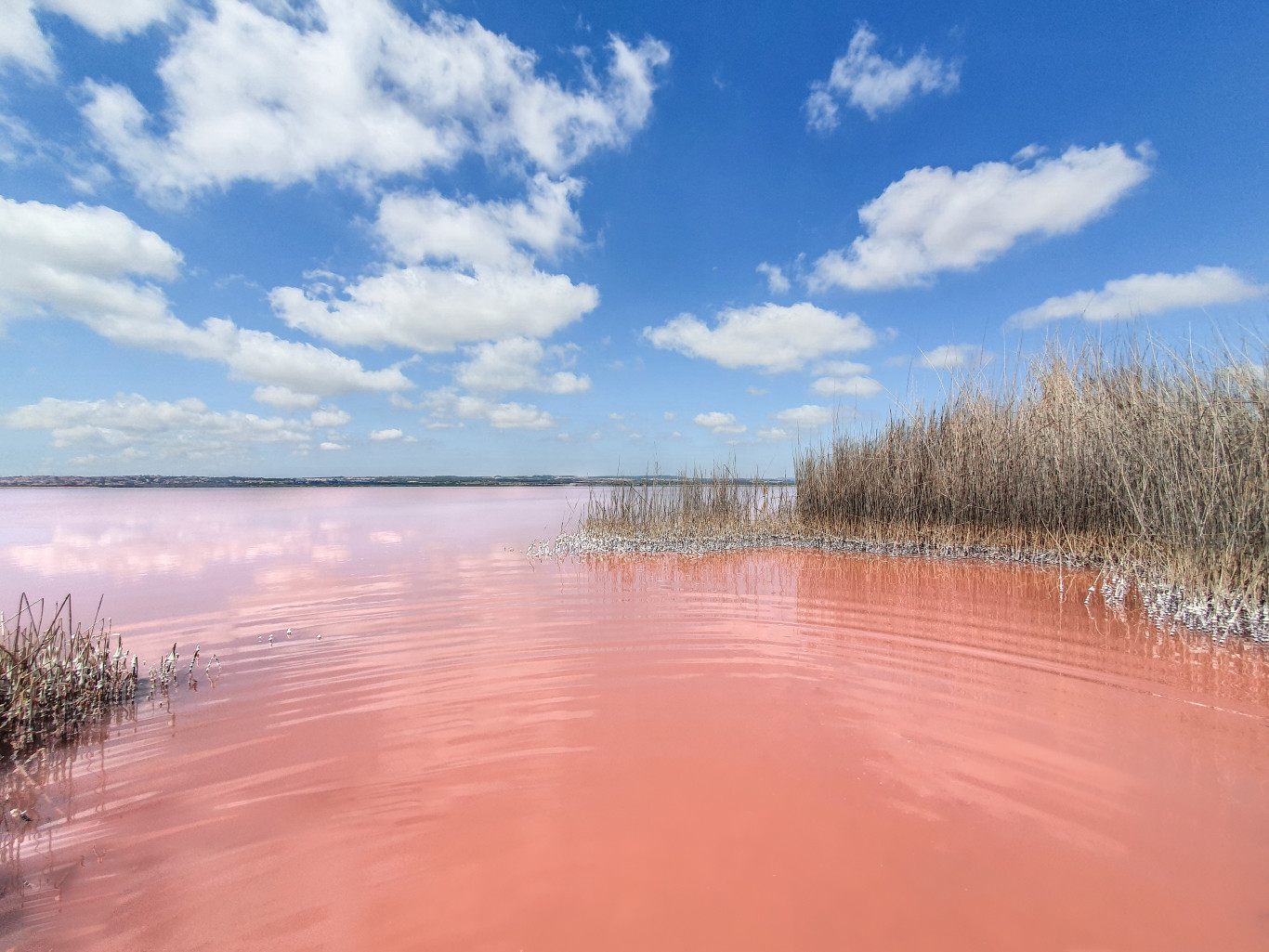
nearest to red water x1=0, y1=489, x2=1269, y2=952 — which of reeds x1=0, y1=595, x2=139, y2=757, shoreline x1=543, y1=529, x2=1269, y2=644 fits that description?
reeds x1=0, y1=595, x2=139, y2=757

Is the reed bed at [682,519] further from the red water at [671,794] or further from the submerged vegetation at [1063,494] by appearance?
the red water at [671,794]

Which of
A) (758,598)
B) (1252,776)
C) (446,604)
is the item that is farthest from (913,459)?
(446,604)

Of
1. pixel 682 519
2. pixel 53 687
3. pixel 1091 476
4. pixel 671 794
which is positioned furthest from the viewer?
pixel 682 519

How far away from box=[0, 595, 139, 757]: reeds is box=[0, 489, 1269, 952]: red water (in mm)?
237

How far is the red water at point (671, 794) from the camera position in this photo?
1.42 metres

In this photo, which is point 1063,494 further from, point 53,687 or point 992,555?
point 53,687

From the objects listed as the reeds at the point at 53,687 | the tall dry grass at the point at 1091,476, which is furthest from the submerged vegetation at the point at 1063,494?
the reeds at the point at 53,687

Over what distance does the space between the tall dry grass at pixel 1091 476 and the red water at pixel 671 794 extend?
4.09 feet

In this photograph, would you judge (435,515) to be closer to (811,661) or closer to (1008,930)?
(811,661)

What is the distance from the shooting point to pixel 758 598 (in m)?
5.10

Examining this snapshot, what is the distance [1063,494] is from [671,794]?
740 centimetres

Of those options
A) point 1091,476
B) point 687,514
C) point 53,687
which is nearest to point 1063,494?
point 1091,476

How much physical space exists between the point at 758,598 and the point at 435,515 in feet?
43.7

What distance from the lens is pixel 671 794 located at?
6.40 ft
